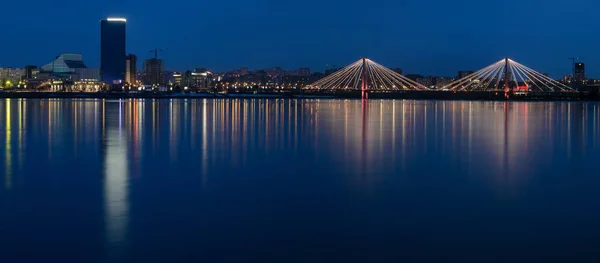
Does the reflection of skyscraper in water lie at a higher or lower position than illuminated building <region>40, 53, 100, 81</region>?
lower

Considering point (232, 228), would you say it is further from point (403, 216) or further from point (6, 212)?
point (6, 212)

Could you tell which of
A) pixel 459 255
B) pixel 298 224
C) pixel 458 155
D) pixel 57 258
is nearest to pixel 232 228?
pixel 298 224

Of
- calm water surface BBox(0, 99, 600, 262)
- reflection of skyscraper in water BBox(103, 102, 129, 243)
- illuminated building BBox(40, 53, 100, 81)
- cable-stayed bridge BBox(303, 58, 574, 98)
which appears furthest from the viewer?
illuminated building BBox(40, 53, 100, 81)

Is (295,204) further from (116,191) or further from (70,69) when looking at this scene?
(70,69)

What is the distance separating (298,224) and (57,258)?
189 centimetres

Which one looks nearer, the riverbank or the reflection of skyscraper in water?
the reflection of skyscraper in water

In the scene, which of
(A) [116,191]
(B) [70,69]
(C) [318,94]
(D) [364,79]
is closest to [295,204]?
(A) [116,191]

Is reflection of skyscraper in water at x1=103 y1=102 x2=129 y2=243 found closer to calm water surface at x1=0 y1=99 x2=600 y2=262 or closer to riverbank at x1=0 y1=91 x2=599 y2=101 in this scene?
calm water surface at x1=0 y1=99 x2=600 y2=262

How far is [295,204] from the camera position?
6.38 meters

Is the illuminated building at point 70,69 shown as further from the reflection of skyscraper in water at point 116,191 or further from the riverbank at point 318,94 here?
the reflection of skyscraper in water at point 116,191

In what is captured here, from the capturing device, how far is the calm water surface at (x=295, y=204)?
466cm

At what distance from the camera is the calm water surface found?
15.3 feet

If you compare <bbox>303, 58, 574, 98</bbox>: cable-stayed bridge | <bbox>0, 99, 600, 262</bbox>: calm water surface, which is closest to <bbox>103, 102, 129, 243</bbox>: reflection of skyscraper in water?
<bbox>0, 99, 600, 262</bbox>: calm water surface

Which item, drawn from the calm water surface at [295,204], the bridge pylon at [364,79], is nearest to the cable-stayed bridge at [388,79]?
the bridge pylon at [364,79]
